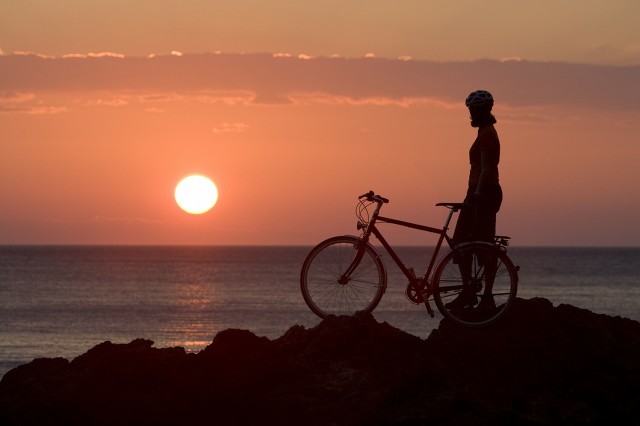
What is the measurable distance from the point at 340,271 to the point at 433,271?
111 cm

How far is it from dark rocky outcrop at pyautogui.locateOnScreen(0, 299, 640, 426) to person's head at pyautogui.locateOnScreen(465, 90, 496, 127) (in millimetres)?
2385

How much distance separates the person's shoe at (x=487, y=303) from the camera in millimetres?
12352

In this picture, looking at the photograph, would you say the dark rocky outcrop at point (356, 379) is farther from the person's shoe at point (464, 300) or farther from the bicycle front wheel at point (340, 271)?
the bicycle front wheel at point (340, 271)

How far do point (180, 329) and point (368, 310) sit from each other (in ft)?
236

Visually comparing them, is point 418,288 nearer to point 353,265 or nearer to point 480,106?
point 353,265

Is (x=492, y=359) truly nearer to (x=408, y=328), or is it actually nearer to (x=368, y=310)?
(x=368, y=310)

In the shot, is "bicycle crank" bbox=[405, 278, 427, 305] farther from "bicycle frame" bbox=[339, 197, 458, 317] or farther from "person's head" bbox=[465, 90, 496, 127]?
"person's head" bbox=[465, 90, 496, 127]

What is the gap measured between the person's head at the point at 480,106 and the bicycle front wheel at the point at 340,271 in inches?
80.0

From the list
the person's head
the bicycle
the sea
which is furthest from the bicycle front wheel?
the sea

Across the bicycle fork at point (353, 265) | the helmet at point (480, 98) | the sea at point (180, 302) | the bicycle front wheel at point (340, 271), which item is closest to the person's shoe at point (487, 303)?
the bicycle front wheel at point (340, 271)

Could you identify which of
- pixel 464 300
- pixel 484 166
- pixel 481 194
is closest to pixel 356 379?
pixel 464 300

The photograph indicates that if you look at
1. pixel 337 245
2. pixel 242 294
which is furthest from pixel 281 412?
pixel 242 294

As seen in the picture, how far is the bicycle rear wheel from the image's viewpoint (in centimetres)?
1224

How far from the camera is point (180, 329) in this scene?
8269 cm
